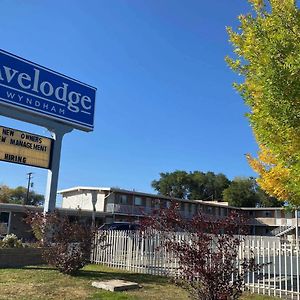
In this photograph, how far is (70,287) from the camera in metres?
10.7

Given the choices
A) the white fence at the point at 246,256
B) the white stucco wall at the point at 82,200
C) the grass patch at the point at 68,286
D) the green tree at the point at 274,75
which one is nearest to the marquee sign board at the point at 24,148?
the white fence at the point at 246,256

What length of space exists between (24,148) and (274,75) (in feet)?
36.9

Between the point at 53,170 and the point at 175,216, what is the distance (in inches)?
450

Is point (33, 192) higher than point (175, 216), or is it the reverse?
point (33, 192)

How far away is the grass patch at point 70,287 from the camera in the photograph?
9672 mm

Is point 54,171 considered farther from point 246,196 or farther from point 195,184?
point 195,184

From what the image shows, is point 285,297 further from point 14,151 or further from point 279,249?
point 14,151

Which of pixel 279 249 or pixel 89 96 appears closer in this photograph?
pixel 279 249

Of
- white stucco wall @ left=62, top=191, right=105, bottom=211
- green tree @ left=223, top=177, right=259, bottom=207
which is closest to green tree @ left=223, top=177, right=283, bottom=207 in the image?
green tree @ left=223, top=177, right=259, bottom=207

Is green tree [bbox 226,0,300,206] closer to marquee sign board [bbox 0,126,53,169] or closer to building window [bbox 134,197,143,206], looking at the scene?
marquee sign board [bbox 0,126,53,169]

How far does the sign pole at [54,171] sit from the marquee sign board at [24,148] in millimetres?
231

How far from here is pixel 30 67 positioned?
17562 mm

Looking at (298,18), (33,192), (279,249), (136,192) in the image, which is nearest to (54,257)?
(279,249)

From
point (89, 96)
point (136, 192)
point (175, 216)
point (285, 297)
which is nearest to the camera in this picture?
point (175, 216)
